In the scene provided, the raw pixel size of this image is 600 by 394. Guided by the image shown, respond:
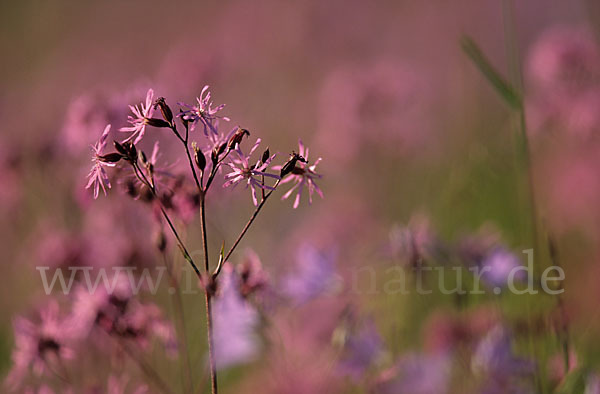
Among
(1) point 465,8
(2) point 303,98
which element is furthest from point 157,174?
(1) point 465,8

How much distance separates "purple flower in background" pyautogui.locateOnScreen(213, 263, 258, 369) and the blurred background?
0.18ft

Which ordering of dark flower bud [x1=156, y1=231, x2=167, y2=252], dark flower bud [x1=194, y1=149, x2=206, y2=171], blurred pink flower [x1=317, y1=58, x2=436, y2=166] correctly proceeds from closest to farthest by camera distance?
dark flower bud [x1=194, y1=149, x2=206, y2=171] → dark flower bud [x1=156, y1=231, x2=167, y2=252] → blurred pink flower [x1=317, y1=58, x2=436, y2=166]

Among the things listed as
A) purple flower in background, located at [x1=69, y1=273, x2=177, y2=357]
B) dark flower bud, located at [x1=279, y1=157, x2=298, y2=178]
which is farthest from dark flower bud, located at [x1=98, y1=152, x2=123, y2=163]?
purple flower in background, located at [x1=69, y1=273, x2=177, y2=357]

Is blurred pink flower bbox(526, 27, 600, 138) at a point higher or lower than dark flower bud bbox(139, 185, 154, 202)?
higher

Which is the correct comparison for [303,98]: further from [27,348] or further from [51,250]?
[27,348]

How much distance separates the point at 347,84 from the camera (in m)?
3.18

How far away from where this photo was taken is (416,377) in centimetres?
125

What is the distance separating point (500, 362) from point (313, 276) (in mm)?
461

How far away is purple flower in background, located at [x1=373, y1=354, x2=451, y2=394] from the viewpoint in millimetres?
1237

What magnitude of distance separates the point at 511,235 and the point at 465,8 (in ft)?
13.7

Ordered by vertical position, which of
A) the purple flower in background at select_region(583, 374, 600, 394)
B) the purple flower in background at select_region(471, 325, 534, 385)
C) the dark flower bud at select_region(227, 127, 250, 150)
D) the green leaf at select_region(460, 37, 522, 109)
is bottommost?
the purple flower in background at select_region(583, 374, 600, 394)

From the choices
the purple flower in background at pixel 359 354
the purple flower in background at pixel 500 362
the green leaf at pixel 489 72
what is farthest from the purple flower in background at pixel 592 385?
the green leaf at pixel 489 72

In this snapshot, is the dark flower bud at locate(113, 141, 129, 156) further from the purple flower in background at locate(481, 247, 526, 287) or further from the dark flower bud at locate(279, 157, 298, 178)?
the purple flower in background at locate(481, 247, 526, 287)

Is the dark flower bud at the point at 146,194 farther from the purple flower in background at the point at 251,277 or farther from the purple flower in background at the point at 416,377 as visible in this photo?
the purple flower in background at the point at 416,377
